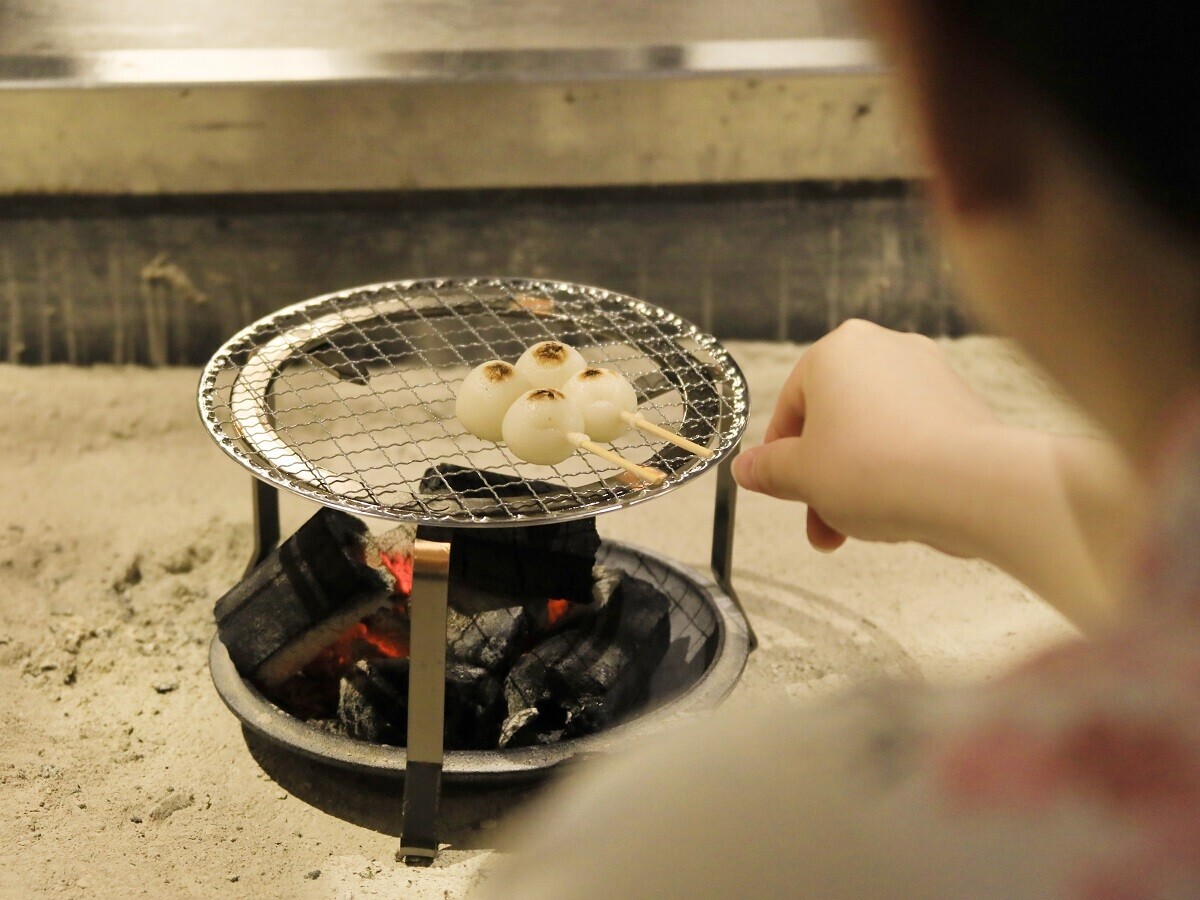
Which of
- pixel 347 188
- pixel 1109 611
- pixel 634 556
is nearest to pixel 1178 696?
pixel 1109 611

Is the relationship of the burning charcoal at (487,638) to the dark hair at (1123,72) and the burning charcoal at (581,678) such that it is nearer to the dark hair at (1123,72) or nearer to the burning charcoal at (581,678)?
the burning charcoal at (581,678)

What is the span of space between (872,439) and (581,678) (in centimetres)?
156

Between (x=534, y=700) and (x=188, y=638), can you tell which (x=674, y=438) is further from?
(x=188, y=638)

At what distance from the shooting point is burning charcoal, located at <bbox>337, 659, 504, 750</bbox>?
9.47ft

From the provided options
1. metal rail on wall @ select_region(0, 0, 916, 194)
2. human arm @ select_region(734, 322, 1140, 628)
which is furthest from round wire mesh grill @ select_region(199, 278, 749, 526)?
metal rail on wall @ select_region(0, 0, 916, 194)

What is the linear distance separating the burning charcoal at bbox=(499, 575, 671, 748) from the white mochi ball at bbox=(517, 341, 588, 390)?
65 centimetres

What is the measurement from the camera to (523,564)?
284 centimetres

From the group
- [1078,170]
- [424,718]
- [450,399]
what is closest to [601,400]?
[450,399]

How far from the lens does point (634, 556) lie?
3523 millimetres

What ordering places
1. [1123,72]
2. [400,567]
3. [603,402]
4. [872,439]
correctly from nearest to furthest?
[1123,72] → [872,439] → [603,402] → [400,567]

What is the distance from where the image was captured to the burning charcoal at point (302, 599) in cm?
284

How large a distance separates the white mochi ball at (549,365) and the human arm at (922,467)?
1.08 meters

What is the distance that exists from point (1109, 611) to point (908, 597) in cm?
343

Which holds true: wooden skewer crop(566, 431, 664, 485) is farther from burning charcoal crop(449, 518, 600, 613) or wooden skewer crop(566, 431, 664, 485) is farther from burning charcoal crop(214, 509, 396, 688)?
burning charcoal crop(214, 509, 396, 688)
